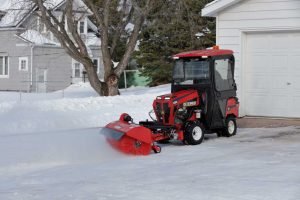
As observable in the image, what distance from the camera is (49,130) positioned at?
51.2ft

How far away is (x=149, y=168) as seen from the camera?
9.68 m

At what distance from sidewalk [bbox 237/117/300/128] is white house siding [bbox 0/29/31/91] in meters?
27.3

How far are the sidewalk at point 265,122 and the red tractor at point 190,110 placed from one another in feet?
6.43

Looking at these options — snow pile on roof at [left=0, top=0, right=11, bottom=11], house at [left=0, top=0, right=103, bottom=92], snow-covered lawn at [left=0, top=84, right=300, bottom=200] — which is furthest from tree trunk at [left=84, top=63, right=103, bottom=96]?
snow pile on roof at [left=0, top=0, right=11, bottom=11]

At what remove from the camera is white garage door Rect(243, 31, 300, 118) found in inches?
631

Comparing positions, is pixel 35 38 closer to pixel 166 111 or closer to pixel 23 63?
pixel 23 63

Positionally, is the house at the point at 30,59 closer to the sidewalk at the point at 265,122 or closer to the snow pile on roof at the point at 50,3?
the snow pile on roof at the point at 50,3

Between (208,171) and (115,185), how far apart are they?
1.72 metres

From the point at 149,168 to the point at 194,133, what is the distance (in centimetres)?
277

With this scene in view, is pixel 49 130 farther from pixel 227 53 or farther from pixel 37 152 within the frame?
pixel 227 53

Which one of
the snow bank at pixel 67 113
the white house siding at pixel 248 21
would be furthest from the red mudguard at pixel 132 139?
the white house siding at pixel 248 21

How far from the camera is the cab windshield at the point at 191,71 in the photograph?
12.7m

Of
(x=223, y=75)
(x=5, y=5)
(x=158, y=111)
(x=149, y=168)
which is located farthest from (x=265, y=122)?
(x=5, y=5)

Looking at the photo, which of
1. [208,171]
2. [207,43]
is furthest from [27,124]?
[207,43]
